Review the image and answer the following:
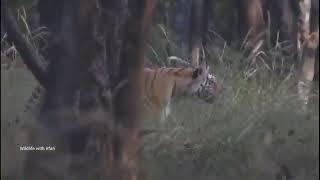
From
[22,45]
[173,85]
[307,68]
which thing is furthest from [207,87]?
[22,45]

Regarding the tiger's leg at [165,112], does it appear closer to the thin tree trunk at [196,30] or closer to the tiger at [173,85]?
the tiger at [173,85]

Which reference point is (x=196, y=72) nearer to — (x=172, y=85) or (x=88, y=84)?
(x=172, y=85)

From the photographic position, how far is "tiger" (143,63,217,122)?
244cm

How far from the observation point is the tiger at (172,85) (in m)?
2.44

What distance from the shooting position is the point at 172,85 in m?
2.46

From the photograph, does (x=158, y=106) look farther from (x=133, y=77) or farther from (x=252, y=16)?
(x=252, y=16)

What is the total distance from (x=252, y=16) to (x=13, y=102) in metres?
0.95

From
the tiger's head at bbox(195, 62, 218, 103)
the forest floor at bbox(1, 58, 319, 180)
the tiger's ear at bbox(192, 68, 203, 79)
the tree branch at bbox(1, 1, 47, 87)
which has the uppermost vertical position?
the tree branch at bbox(1, 1, 47, 87)

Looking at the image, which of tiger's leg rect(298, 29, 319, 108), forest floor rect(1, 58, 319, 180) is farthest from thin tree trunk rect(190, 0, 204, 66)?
tiger's leg rect(298, 29, 319, 108)

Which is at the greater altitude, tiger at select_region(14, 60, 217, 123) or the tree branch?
the tree branch

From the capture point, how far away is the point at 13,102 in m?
2.39

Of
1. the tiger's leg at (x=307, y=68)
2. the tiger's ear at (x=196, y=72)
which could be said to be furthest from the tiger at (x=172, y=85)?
the tiger's leg at (x=307, y=68)

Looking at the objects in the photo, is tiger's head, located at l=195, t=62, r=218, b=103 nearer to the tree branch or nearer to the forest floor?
the forest floor

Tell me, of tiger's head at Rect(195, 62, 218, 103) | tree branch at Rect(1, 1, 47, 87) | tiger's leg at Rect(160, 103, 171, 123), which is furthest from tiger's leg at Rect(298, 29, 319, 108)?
tree branch at Rect(1, 1, 47, 87)
